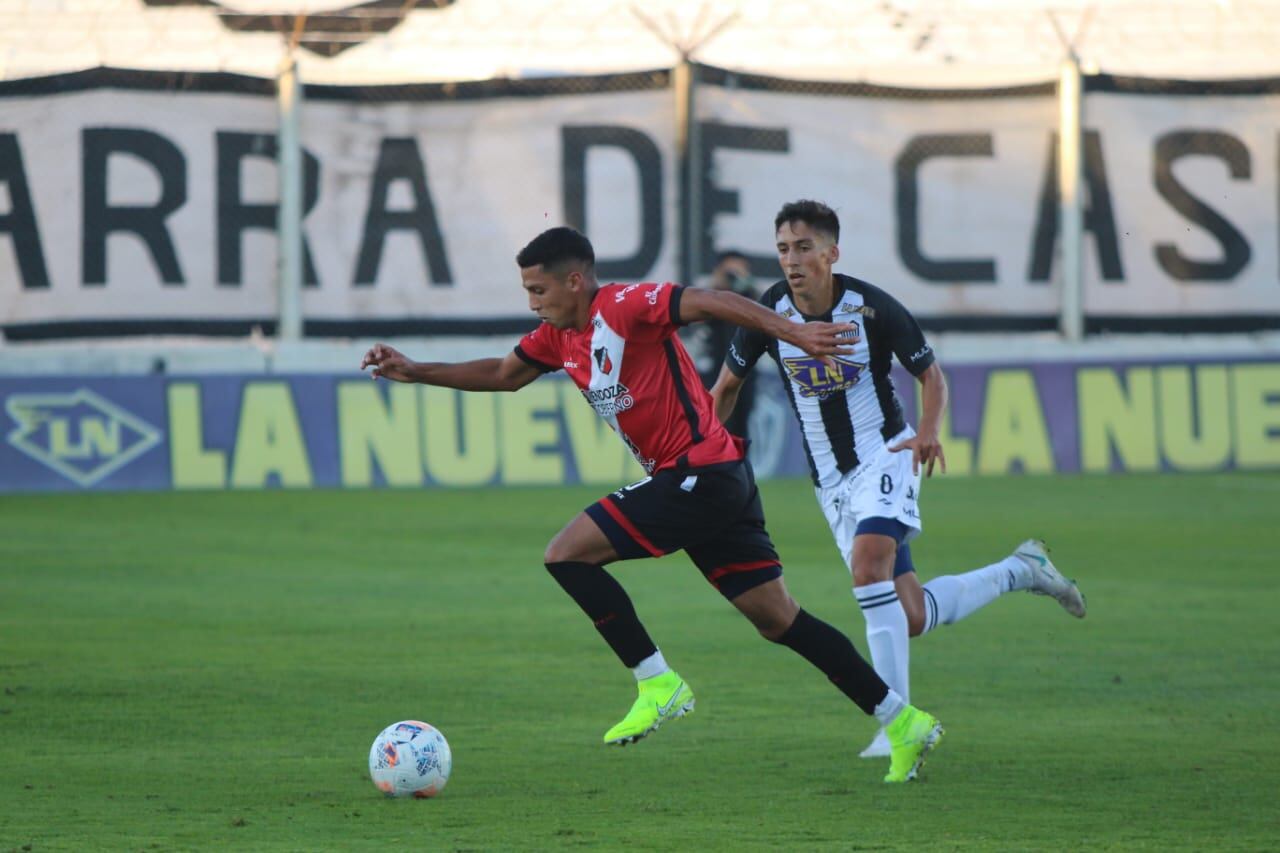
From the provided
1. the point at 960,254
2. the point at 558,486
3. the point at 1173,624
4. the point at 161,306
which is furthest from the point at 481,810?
the point at 960,254

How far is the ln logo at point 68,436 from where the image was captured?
1864 cm

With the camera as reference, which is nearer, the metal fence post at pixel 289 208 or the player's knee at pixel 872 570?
the player's knee at pixel 872 570

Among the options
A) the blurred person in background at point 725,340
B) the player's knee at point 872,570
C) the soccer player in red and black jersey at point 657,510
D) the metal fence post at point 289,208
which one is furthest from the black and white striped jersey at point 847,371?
the metal fence post at point 289,208

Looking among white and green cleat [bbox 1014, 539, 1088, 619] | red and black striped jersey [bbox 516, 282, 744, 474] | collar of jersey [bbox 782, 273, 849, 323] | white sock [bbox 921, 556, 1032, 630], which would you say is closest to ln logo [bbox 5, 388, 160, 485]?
white and green cleat [bbox 1014, 539, 1088, 619]

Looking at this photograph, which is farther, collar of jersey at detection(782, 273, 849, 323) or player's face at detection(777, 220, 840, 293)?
collar of jersey at detection(782, 273, 849, 323)

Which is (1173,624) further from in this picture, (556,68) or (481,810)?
(556,68)

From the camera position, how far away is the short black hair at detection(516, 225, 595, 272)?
6656 millimetres

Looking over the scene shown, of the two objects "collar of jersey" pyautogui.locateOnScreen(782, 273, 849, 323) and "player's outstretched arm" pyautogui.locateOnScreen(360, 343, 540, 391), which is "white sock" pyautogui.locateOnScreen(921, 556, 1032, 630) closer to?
"collar of jersey" pyautogui.locateOnScreen(782, 273, 849, 323)

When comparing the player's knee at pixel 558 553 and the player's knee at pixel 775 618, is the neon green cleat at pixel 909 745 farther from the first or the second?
the player's knee at pixel 558 553

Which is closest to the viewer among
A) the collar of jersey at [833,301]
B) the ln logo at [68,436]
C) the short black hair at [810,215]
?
the short black hair at [810,215]

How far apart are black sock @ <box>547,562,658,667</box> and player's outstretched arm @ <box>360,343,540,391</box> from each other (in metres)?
0.75

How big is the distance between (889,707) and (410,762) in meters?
1.61

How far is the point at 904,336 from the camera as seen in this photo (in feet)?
23.9

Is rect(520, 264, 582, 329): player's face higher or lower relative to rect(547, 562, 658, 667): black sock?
higher
